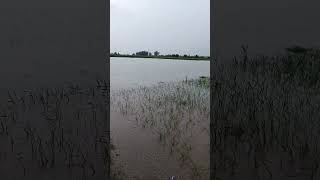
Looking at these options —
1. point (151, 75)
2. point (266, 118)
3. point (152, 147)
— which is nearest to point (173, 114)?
point (152, 147)

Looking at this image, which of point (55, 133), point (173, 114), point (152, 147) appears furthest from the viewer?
point (173, 114)

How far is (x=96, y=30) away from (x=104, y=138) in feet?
3.31

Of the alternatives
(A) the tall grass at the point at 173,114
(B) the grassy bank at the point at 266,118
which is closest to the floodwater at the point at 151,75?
(A) the tall grass at the point at 173,114

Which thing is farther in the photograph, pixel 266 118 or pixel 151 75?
pixel 151 75

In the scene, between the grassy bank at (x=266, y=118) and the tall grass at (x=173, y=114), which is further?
the tall grass at (x=173, y=114)

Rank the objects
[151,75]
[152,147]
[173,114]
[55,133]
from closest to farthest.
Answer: [55,133]
[152,147]
[173,114]
[151,75]

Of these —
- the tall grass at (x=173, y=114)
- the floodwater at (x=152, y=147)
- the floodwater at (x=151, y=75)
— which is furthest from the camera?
the floodwater at (x=151, y=75)

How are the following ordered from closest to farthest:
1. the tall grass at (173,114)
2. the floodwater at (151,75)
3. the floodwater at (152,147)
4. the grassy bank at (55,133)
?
1. the grassy bank at (55,133)
2. the floodwater at (152,147)
3. the tall grass at (173,114)
4. the floodwater at (151,75)

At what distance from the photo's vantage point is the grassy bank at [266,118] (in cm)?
341

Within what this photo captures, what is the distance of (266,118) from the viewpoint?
351 centimetres

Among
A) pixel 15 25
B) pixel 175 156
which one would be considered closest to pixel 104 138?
pixel 175 156

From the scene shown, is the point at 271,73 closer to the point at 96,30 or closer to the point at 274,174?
the point at 274,174

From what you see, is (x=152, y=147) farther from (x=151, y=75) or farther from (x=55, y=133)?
(x=151, y=75)

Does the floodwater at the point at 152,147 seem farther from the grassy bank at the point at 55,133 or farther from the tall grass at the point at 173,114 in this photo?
the grassy bank at the point at 55,133
